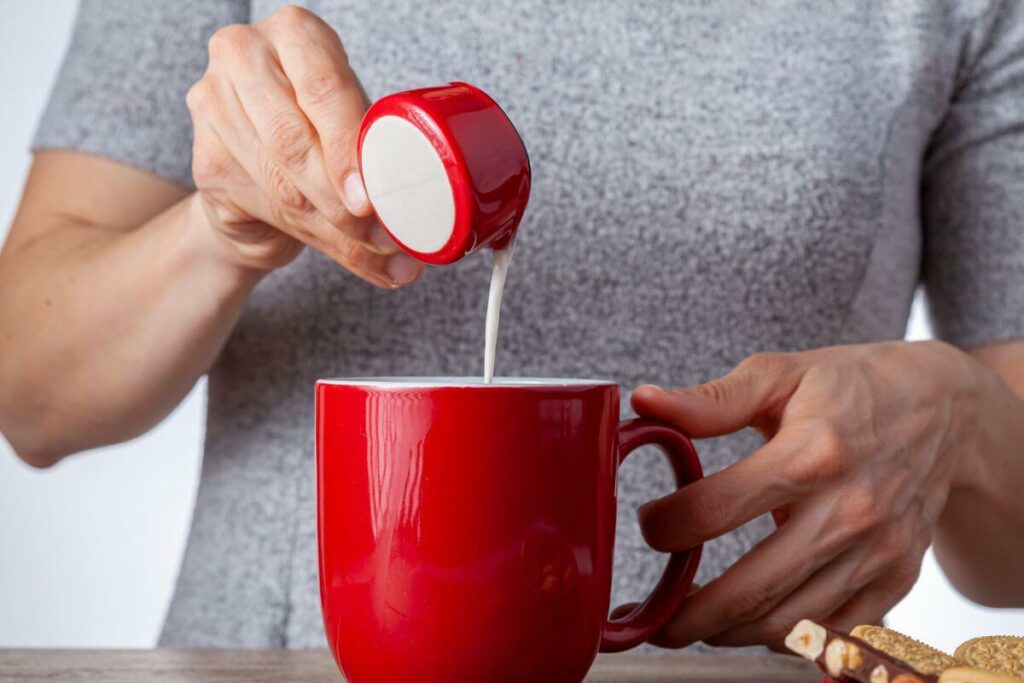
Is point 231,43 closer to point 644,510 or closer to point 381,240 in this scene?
point 381,240

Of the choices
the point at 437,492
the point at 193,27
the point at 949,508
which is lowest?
the point at 949,508

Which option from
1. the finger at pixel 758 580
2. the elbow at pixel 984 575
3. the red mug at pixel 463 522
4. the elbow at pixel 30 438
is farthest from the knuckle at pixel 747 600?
the elbow at pixel 30 438

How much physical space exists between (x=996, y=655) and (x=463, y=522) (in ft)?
0.70

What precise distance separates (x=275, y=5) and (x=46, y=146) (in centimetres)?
20

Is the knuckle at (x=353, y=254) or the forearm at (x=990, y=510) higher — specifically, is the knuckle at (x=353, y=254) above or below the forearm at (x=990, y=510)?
above

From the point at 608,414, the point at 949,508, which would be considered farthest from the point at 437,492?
the point at 949,508

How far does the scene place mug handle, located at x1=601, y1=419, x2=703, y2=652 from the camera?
0.56m

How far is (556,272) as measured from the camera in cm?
82

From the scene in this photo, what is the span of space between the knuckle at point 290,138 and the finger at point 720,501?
241mm

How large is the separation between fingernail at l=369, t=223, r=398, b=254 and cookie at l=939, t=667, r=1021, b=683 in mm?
307

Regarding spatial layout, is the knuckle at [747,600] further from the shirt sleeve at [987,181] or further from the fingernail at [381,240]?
the shirt sleeve at [987,181]

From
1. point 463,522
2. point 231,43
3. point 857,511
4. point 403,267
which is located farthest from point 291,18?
point 857,511

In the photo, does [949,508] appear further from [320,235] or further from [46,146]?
[46,146]

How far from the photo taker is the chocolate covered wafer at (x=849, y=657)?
0.40 m
